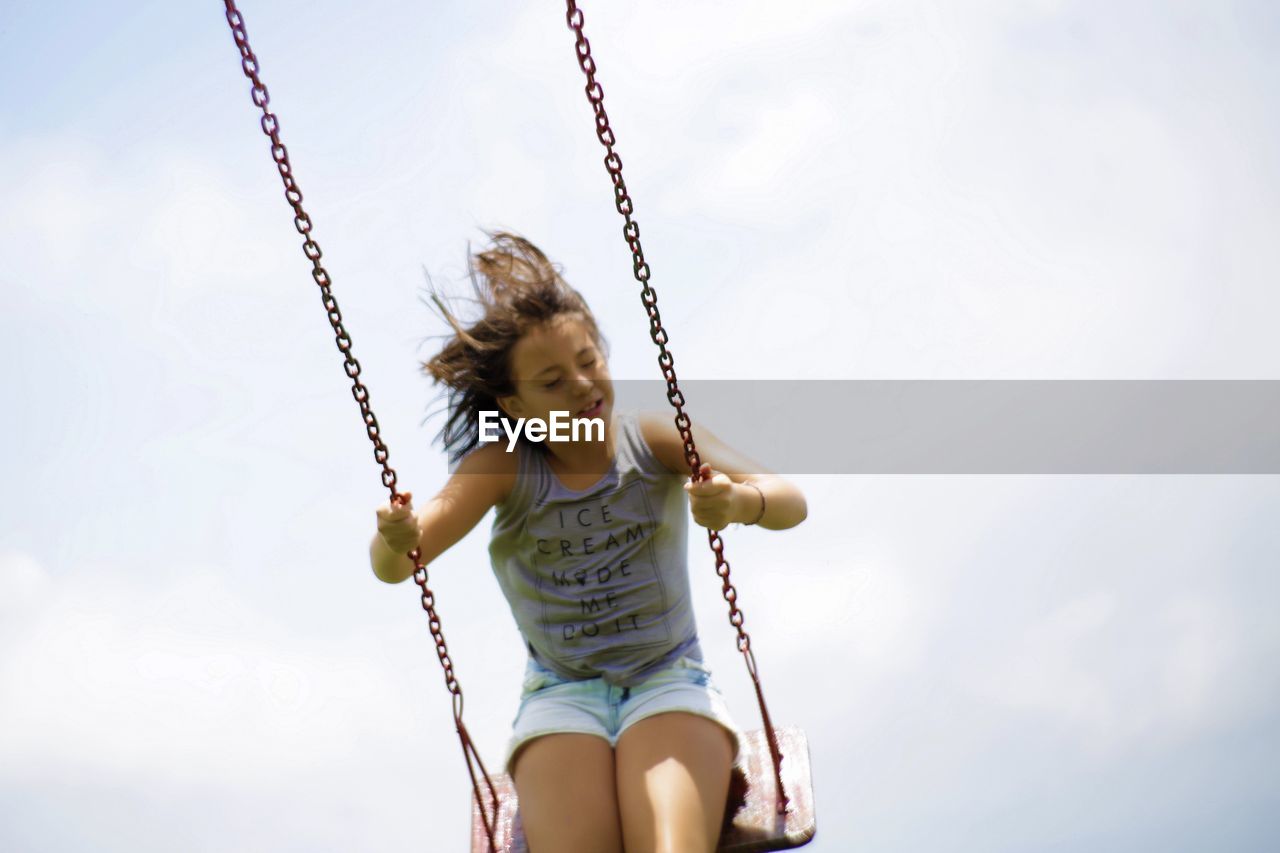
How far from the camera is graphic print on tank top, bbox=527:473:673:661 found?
3.08 m

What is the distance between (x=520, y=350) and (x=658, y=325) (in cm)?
43

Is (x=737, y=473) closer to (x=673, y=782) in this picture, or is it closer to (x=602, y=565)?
(x=602, y=565)

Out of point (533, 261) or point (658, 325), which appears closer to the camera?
point (658, 325)

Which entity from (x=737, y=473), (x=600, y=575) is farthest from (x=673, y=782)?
(x=737, y=473)

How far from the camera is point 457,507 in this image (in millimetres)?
3094

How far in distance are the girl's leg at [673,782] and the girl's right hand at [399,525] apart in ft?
1.84

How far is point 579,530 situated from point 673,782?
0.60m

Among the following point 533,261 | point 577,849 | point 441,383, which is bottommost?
point 577,849

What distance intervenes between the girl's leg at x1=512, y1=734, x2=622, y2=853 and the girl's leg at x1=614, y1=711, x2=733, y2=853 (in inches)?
1.2

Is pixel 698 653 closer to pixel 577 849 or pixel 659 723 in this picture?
pixel 659 723

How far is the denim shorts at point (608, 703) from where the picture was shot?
2.92m

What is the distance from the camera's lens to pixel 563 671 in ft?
10.1

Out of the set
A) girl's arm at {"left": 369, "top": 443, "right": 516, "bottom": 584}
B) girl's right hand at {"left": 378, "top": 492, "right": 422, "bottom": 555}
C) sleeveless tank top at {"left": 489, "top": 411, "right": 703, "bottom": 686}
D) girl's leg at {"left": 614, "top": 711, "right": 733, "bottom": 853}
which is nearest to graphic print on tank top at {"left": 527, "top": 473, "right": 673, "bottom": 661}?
sleeveless tank top at {"left": 489, "top": 411, "right": 703, "bottom": 686}

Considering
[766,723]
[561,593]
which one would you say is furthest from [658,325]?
[766,723]
